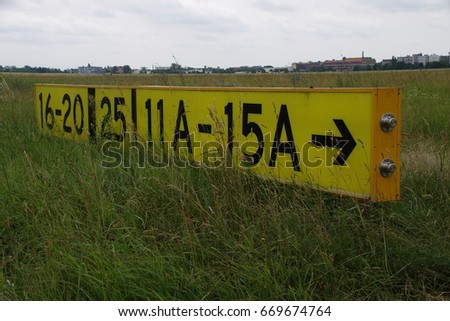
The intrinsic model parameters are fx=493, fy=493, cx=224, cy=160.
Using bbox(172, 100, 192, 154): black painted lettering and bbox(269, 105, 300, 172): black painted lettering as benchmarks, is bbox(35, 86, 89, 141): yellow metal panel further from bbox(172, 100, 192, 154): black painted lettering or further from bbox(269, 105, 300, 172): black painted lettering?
bbox(269, 105, 300, 172): black painted lettering

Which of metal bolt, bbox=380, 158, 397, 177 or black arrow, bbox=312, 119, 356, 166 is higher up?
black arrow, bbox=312, 119, 356, 166

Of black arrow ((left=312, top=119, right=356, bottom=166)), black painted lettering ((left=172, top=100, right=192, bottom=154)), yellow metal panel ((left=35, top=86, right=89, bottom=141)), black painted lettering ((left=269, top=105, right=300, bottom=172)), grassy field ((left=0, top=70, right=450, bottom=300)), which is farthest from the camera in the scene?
yellow metal panel ((left=35, top=86, right=89, bottom=141))

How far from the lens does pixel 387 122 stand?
3.07m

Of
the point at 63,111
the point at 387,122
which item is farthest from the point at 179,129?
the point at 63,111

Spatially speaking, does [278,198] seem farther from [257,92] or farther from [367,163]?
[257,92]

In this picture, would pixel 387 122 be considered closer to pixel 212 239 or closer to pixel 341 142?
pixel 341 142

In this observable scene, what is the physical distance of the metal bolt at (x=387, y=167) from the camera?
10.2 ft

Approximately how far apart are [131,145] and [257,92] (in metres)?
1.83

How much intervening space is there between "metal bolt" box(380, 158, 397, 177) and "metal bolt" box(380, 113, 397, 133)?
194 mm

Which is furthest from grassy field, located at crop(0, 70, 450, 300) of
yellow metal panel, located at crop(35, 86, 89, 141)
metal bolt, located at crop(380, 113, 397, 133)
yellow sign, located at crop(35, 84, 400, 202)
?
yellow metal panel, located at crop(35, 86, 89, 141)

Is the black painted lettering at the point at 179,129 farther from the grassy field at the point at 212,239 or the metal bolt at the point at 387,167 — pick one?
the metal bolt at the point at 387,167

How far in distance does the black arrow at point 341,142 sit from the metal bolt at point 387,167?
0.22m

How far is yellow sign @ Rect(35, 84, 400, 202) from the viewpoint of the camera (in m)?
3.12

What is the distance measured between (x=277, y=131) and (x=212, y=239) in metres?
1.05
